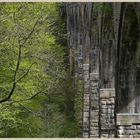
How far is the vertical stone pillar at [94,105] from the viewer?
1681 centimetres

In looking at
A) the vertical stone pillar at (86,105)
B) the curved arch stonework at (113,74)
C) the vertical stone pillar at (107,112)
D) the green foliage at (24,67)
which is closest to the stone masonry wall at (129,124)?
the curved arch stonework at (113,74)

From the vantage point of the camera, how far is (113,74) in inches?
542

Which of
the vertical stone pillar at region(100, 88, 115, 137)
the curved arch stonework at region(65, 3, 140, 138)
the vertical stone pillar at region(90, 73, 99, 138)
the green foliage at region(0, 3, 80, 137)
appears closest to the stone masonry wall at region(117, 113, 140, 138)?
the curved arch stonework at region(65, 3, 140, 138)

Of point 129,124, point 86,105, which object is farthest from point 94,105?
point 129,124

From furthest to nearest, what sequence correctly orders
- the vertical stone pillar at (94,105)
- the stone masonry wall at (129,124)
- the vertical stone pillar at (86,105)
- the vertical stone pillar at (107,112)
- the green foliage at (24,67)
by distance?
the vertical stone pillar at (86,105)
the vertical stone pillar at (94,105)
the green foliage at (24,67)
the vertical stone pillar at (107,112)
the stone masonry wall at (129,124)

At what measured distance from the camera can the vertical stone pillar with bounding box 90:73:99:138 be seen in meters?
16.8

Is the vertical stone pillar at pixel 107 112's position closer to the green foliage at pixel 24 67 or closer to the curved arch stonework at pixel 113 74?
the curved arch stonework at pixel 113 74

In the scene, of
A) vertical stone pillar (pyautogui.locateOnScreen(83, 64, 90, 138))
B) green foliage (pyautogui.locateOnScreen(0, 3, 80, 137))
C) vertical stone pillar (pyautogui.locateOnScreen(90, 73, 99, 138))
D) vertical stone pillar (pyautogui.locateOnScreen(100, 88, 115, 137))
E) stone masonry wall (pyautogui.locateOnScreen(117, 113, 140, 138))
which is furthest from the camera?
vertical stone pillar (pyautogui.locateOnScreen(83, 64, 90, 138))

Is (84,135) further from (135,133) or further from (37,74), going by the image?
(135,133)

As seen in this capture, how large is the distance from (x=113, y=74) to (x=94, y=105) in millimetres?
3657

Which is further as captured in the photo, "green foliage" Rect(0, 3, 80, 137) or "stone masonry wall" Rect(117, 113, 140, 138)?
"green foliage" Rect(0, 3, 80, 137)

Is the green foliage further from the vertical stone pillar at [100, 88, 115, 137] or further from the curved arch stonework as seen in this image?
the vertical stone pillar at [100, 88, 115, 137]

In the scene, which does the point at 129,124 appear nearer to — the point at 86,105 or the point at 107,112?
the point at 107,112

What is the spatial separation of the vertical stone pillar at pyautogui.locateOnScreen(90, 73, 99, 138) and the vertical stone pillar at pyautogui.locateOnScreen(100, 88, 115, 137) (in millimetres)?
1833
